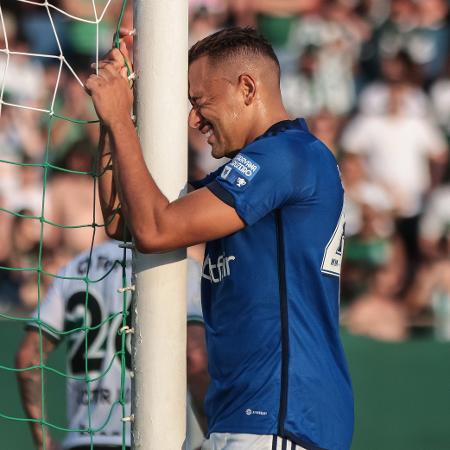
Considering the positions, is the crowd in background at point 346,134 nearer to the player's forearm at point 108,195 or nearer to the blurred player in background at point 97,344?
the blurred player in background at point 97,344

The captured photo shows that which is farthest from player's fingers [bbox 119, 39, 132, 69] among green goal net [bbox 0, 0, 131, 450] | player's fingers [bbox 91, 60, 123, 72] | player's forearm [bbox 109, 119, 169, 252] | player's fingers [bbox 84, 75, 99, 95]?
green goal net [bbox 0, 0, 131, 450]

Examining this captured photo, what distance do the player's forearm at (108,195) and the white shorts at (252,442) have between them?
2.34 ft

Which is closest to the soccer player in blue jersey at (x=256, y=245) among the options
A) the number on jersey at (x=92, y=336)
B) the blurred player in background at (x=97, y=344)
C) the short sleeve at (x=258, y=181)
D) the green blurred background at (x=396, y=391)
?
the short sleeve at (x=258, y=181)

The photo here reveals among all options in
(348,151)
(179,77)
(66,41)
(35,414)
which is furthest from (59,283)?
(66,41)

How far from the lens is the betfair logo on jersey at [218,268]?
2.86 meters

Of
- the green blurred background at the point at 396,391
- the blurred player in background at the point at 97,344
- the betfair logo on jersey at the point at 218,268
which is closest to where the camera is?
the betfair logo on jersey at the point at 218,268

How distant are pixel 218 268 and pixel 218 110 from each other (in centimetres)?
44

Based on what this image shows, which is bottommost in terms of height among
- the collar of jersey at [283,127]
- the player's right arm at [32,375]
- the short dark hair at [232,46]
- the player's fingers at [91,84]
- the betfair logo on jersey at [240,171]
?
the player's right arm at [32,375]

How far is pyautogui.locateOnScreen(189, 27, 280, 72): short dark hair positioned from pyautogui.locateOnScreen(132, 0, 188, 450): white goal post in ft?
0.21

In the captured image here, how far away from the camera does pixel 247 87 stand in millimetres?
2953

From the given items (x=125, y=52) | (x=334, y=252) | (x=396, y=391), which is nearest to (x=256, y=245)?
(x=334, y=252)

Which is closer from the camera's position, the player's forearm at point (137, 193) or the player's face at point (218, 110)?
the player's forearm at point (137, 193)

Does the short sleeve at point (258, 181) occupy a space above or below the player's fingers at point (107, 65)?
below

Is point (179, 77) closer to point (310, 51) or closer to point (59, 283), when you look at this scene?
point (59, 283)
